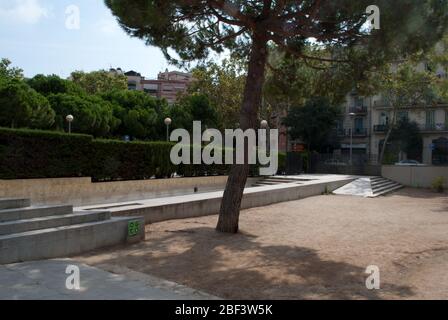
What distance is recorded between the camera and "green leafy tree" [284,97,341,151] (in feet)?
138

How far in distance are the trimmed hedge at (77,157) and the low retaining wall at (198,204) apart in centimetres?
369

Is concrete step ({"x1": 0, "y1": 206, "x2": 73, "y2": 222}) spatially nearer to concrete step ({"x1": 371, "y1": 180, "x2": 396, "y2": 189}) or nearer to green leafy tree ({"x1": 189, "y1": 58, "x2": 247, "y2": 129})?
concrete step ({"x1": 371, "y1": 180, "x2": 396, "y2": 189})

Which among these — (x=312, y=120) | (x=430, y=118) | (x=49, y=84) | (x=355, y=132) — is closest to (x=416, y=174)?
(x=312, y=120)

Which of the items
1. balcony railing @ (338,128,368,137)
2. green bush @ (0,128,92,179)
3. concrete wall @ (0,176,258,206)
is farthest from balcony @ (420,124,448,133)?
green bush @ (0,128,92,179)

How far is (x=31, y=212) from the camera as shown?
803cm

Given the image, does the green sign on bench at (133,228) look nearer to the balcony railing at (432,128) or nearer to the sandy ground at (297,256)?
the sandy ground at (297,256)

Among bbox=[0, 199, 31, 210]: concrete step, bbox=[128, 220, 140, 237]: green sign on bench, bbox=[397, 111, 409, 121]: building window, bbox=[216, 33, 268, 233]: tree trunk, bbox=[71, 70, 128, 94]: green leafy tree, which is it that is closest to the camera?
bbox=[0, 199, 31, 210]: concrete step

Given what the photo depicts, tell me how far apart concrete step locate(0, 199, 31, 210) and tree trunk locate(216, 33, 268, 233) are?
12.9 feet

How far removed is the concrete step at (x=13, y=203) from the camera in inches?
324

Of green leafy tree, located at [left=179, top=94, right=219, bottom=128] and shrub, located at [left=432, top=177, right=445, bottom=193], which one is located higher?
green leafy tree, located at [left=179, top=94, right=219, bottom=128]

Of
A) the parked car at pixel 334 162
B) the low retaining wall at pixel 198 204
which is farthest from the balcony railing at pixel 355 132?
the low retaining wall at pixel 198 204

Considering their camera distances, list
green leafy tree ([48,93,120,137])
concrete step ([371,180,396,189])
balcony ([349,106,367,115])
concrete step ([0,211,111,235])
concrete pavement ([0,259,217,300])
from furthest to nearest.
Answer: balcony ([349,106,367,115]) < concrete step ([371,180,396,189]) < green leafy tree ([48,93,120,137]) < concrete step ([0,211,111,235]) < concrete pavement ([0,259,217,300])

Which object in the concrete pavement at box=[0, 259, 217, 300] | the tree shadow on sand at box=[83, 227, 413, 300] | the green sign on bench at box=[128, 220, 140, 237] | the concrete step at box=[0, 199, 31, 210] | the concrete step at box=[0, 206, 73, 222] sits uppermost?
the concrete step at box=[0, 199, 31, 210]
